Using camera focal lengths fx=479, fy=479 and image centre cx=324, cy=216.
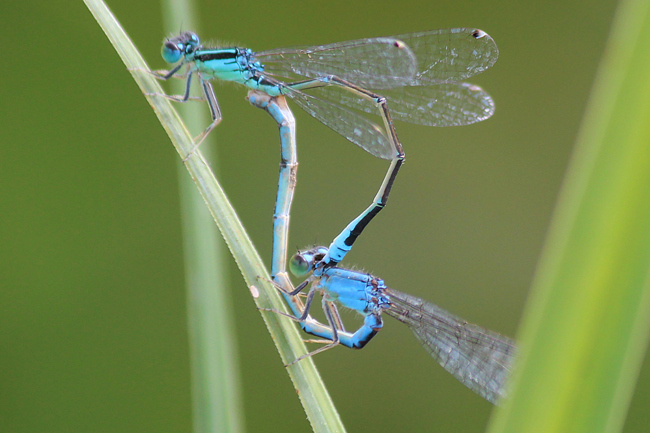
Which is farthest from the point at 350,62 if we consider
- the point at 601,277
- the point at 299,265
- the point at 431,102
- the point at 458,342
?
the point at 601,277

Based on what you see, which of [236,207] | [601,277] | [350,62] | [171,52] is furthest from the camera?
[236,207]

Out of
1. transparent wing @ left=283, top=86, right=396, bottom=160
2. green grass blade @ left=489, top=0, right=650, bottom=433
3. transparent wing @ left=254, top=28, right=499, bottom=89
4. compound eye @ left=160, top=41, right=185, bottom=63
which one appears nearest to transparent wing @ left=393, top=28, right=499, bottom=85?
transparent wing @ left=254, top=28, right=499, bottom=89

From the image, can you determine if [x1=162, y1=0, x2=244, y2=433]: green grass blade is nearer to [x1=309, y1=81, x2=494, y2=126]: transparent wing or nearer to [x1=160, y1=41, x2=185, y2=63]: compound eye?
[x1=160, y1=41, x2=185, y2=63]: compound eye

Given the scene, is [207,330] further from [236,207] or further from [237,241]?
[236,207]

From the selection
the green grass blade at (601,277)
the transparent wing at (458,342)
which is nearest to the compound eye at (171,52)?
the transparent wing at (458,342)

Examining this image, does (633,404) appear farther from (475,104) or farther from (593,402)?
(593,402)
